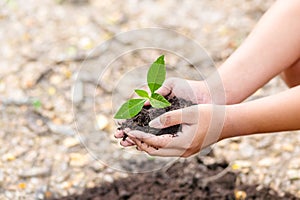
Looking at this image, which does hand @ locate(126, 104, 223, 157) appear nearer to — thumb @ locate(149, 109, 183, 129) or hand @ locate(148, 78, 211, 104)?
thumb @ locate(149, 109, 183, 129)

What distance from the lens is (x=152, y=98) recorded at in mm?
1347

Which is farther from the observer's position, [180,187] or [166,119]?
[180,187]

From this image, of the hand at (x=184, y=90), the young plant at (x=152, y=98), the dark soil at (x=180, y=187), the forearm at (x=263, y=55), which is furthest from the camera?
the dark soil at (x=180, y=187)

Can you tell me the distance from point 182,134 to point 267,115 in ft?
0.64

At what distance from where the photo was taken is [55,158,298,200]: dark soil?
1.91 metres

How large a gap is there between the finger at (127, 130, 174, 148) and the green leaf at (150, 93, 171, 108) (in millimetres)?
66

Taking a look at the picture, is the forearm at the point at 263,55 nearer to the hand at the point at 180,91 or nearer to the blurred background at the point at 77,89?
the hand at the point at 180,91

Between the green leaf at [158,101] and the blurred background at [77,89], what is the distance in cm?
45

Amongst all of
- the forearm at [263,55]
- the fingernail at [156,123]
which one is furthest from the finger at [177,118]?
the forearm at [263,55]

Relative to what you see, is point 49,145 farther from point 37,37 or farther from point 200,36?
point 200,36

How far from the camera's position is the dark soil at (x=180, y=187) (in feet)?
6.28

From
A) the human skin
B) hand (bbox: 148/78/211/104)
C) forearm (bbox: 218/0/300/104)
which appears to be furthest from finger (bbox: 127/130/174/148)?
forearm (bbox: 218/0/300/104)

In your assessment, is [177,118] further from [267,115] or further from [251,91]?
[251,91]

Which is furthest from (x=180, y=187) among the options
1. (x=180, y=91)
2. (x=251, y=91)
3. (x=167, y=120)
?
(x=167, y=120)
